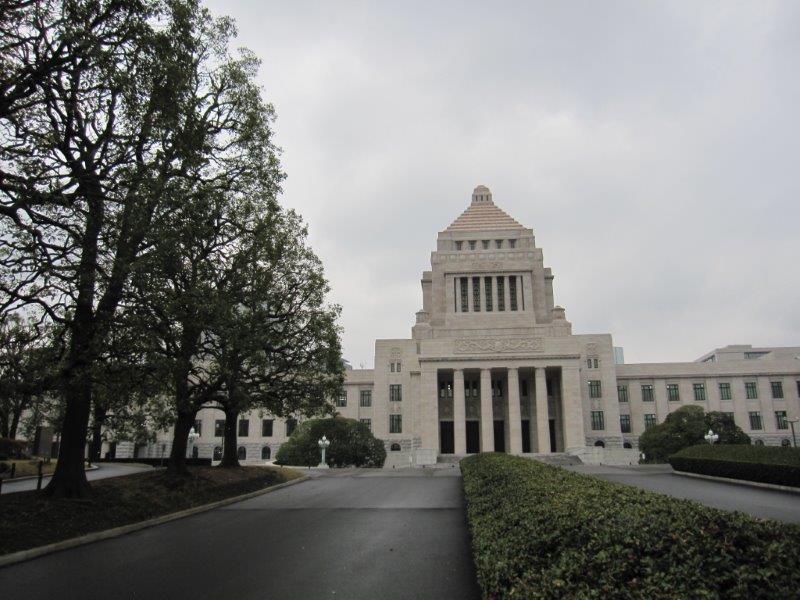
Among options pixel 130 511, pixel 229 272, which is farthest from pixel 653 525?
pixel 229 272

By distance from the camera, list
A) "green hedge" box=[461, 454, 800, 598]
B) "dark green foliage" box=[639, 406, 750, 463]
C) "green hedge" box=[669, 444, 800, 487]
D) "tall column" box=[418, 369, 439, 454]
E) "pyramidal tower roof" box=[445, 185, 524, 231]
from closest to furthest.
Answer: "green hedge" box=[461, 454, 800, 598] < "green hedge" box=[669, 444, 800, 487] < "dark green foliage" box=[639, 406, 750, 463] < "tall column" box=[418, 369, 439, 454] < "pyramidal tower roof" box=[445, 185, 524, 231]

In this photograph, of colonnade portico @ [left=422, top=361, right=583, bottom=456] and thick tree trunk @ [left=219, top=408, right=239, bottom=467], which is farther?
colonnade portico @ [left=422, top=361, right=583, bottom=456]

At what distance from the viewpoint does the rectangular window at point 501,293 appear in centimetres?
6457

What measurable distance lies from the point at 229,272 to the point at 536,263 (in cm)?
5369

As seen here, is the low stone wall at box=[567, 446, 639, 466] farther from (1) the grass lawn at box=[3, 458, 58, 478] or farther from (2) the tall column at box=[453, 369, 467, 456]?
(1) the grass lawn at box=[3, 458, 58, 478]

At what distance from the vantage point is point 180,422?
20.9 meters

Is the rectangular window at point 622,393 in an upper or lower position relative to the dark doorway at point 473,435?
upper

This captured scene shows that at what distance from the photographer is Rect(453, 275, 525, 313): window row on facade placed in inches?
2532

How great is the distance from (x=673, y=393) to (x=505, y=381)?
20.6m

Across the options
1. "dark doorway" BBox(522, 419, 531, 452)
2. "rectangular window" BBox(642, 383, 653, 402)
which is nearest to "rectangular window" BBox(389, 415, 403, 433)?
"dark doorway" BBox(522, 419, 531, 452)

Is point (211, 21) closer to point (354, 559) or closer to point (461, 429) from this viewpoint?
point (354, 559)

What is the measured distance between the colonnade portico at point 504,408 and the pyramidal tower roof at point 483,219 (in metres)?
20.6

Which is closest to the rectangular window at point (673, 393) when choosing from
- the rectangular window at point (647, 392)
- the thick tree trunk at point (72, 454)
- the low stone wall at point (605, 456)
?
the rectangular window at point (647, 392)

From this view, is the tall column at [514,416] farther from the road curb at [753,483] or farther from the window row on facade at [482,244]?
the road curb at [753,483]
